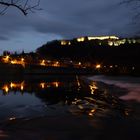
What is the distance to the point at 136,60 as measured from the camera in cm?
Result: 10106

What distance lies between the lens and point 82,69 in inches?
6654

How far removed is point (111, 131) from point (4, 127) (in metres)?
3.94

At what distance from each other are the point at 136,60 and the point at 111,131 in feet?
298

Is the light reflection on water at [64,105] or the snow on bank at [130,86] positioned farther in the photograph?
the snow on bank at [130,86]

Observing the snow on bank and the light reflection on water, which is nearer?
the light reflection on water

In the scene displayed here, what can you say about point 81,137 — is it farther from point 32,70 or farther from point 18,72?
point 32,70

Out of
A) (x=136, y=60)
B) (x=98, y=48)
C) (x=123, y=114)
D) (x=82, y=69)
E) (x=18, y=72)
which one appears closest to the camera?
(x=123, y=114)

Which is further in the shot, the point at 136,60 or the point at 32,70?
the point at 32,70

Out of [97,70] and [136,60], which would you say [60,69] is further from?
[136,60]

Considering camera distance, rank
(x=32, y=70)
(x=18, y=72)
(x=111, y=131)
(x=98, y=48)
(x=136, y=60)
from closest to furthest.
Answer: (x=111, y=131) < (x=136, y=60) < (x=18, y=72) < (x=32, y=70) < (x=98, y=48)

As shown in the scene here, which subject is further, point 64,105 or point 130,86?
point 130,86

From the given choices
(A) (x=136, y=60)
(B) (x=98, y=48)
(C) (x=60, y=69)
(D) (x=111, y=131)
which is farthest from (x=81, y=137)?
(B) (x=98, y=48)

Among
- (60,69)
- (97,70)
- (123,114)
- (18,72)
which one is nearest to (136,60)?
(18,72)

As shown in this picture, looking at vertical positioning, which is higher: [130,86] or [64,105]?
[64,105]
